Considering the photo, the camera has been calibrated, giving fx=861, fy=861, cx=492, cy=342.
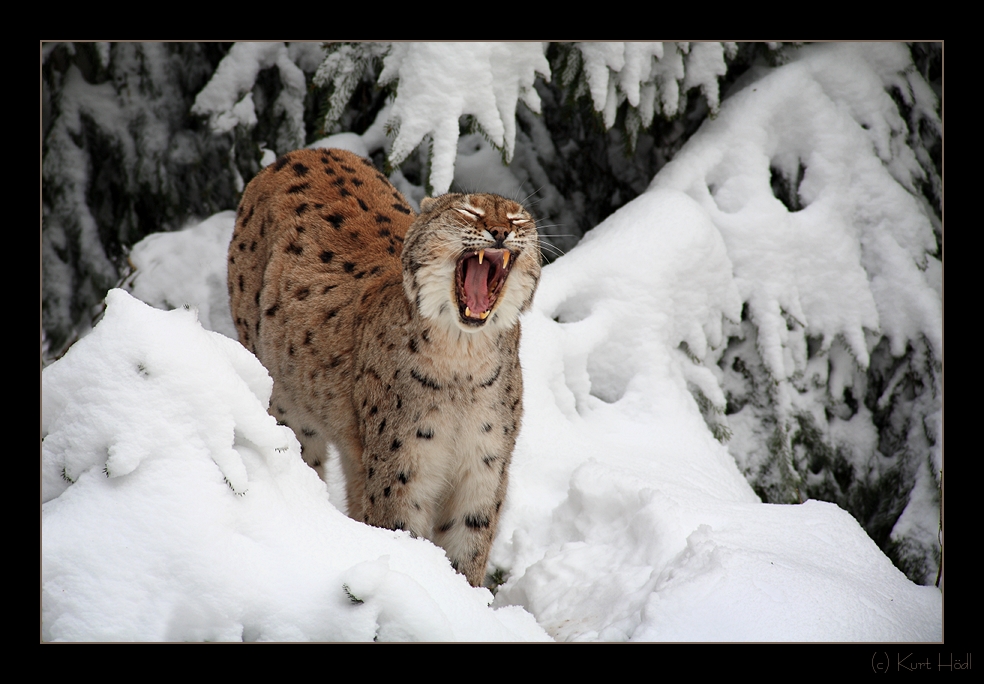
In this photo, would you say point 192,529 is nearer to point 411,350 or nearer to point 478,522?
point 411,350

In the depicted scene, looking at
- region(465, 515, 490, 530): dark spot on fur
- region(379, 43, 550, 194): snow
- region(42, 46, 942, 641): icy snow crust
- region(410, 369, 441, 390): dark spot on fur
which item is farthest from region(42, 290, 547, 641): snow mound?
region(379, 43, 550, 194): snow

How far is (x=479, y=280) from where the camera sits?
3.19 m

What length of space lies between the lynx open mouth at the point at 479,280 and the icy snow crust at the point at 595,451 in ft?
2.65

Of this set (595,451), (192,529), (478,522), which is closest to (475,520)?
(478,522)

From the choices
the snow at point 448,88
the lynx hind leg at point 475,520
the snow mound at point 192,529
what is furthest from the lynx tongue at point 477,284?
the snow at point 448,88

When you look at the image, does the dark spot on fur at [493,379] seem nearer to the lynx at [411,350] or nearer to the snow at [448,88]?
the lynx at [411,350]

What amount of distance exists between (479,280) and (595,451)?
1.53 metres

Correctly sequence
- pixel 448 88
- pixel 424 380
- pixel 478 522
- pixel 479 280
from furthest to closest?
pixel 448 88, pixel 478 522, pixel 424 380, pixel 479 280

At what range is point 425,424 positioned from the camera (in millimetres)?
3318

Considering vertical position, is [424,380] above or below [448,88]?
below

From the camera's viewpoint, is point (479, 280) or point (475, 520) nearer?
point (479, 280)

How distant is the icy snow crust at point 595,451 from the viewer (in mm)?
2029

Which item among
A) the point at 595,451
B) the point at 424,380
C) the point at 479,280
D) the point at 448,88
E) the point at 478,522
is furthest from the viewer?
the point at 448,88

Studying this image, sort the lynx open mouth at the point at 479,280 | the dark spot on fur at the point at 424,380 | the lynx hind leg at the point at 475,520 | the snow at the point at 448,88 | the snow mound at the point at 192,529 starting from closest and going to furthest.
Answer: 1. the snow mound at the point at 192,529
2. the lynx open mouth at the point at 479,280
3. the dark spot on fur at the point at 424,380
4. the lynx hind leg at the point at 475,520
5. the snow at the point at 448,88
